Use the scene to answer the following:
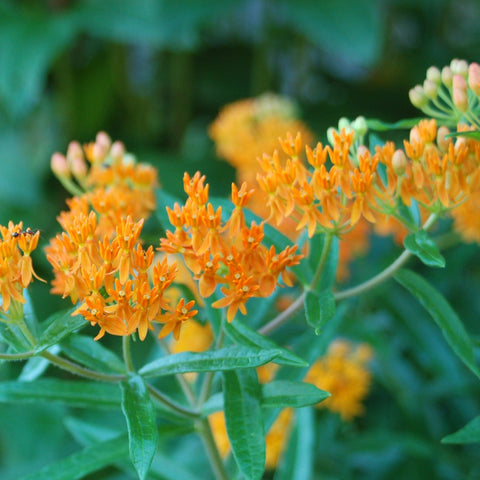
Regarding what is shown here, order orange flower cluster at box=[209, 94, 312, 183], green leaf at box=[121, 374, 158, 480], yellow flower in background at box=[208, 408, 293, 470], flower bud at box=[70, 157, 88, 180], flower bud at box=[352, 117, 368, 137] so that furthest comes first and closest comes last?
orange flower cluster at box=[209, 94, 312, 183], yellow flower in background at box=[208, 408, 293, 470], flower bud at box=[70, 157, 88, 180], flower bud at box=[352, 117, 368, 137], green leaf at box=[121, 374, 158, 480]

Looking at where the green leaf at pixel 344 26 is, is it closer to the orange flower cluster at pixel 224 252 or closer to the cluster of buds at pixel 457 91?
the cluster of buds at pixel 457 91

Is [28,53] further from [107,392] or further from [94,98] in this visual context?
[107,392]

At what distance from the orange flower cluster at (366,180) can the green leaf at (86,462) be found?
516 mm

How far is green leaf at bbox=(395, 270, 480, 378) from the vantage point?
3.71 feet

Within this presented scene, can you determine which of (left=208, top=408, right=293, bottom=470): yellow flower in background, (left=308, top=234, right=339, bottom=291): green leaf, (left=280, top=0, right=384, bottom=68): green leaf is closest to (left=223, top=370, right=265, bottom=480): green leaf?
(left=308, top=234, right=339, bottom=291): green leaf

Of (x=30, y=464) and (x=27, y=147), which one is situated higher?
(x=27, y=147)

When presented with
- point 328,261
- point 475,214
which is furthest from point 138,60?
point 328,261

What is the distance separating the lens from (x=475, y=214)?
193 cm

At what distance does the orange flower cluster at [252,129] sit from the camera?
2561mm

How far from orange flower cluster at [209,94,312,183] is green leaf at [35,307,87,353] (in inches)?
58.2

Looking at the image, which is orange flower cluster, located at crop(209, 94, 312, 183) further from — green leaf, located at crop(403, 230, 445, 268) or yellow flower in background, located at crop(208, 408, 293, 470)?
green leaf, located at crop(403, 230, 445, 268)

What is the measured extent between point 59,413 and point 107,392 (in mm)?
1195

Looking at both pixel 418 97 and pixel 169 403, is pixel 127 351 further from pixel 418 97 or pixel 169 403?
pixel 418 97

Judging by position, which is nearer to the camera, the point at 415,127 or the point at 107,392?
the point at 415,127
